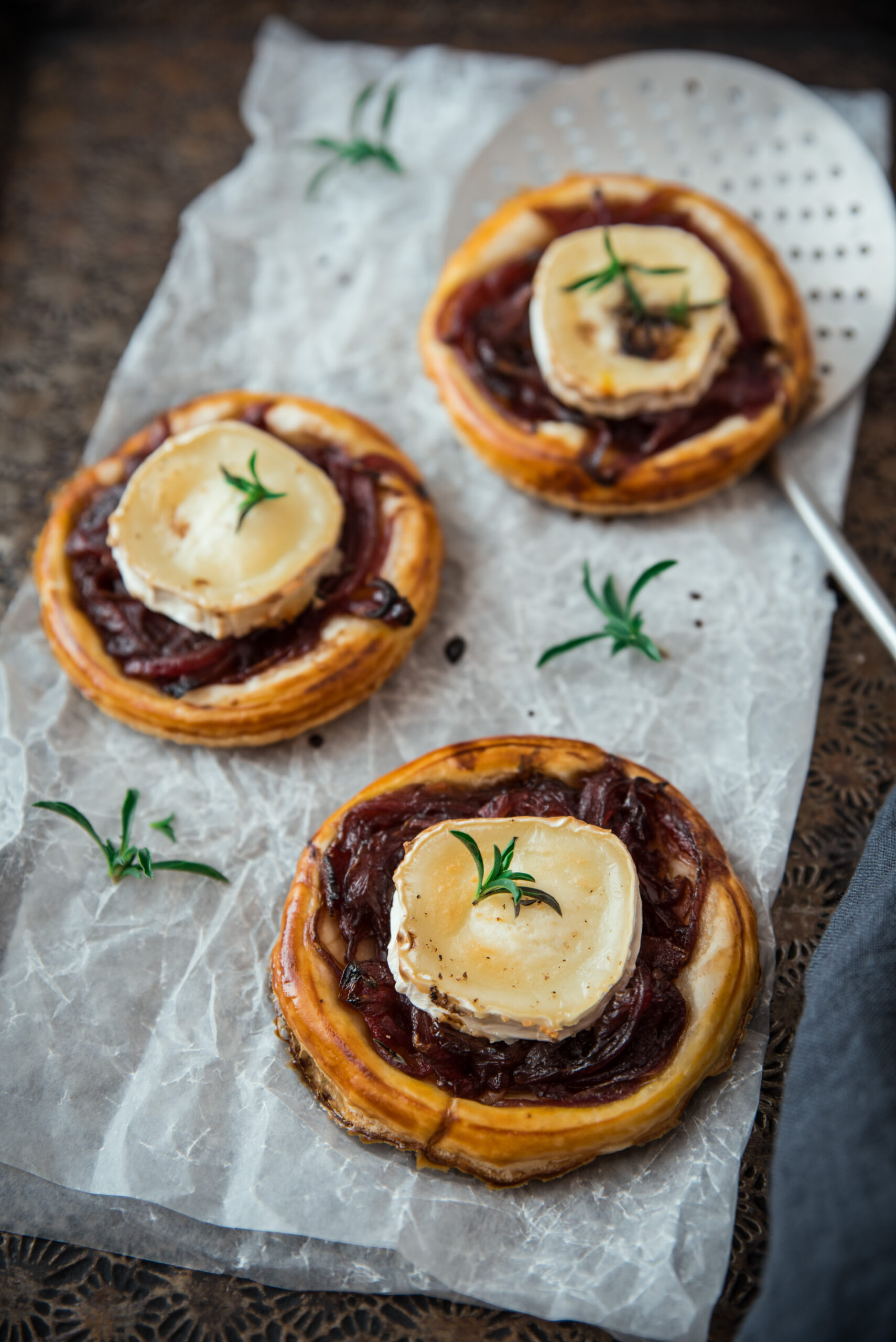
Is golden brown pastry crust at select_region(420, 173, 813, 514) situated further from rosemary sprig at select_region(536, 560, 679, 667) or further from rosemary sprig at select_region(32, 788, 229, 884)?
rosemary sprig at select_region(32, 788, 229, 884)

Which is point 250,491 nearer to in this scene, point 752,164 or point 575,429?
point 575,429

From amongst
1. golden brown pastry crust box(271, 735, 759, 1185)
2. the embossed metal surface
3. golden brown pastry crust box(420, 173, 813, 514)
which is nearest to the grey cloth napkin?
golden brown pastry crust box(271, 735, 759, 1185)

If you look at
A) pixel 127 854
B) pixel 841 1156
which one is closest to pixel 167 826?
pixel 127 854

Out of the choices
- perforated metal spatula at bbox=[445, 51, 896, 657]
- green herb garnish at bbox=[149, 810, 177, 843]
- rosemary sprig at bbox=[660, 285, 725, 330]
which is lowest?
green herb garnish at bbox=[149, 810, 177, 843]

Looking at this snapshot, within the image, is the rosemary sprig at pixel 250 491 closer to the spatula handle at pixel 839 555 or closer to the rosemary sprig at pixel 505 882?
the rosemary sprig at pixel 505 882

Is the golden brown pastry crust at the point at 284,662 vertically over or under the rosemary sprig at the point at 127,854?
over

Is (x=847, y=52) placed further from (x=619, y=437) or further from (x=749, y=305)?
(x=619, y=437)

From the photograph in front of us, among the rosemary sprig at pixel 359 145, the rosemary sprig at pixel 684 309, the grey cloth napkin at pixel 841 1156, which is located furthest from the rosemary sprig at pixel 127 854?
the rosemary sprig at pixel 359 145
